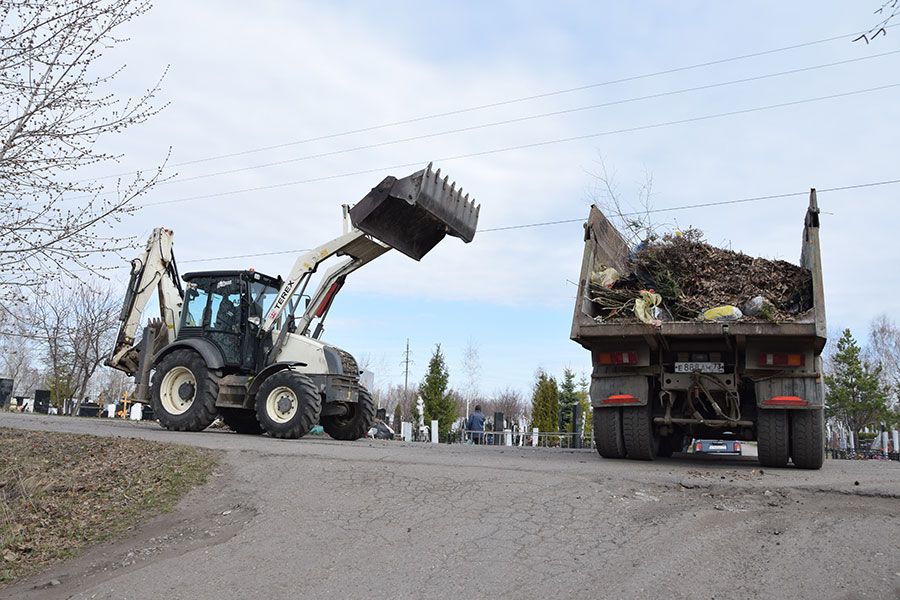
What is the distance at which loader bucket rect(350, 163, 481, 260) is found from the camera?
1163cm

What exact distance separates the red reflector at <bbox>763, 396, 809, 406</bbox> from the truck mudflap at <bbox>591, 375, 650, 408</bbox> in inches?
51.5

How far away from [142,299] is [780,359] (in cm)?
1151

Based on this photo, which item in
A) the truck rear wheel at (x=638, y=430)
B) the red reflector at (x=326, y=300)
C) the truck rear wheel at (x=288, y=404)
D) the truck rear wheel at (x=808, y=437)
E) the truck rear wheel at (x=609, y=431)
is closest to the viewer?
the truck rear wheel at (x=808, y=437)

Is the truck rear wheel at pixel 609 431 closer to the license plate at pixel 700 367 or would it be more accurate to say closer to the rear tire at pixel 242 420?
the license plate at pixel 700 367

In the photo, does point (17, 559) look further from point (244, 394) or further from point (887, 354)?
point (887, 354)

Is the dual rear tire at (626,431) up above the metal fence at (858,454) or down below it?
above

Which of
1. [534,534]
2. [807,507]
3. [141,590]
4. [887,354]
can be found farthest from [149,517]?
[887,354]

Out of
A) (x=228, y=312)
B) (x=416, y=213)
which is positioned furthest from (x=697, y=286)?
(x=228, y=312)

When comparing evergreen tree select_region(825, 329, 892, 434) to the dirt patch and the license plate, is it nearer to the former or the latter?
the license plate

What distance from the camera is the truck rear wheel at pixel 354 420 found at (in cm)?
1378

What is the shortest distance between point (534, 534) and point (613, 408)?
12.6 ft

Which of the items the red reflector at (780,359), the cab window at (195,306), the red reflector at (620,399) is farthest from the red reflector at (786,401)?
the cab window at (195,306)

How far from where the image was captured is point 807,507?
603 cm

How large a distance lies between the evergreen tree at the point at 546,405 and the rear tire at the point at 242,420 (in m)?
23.6
